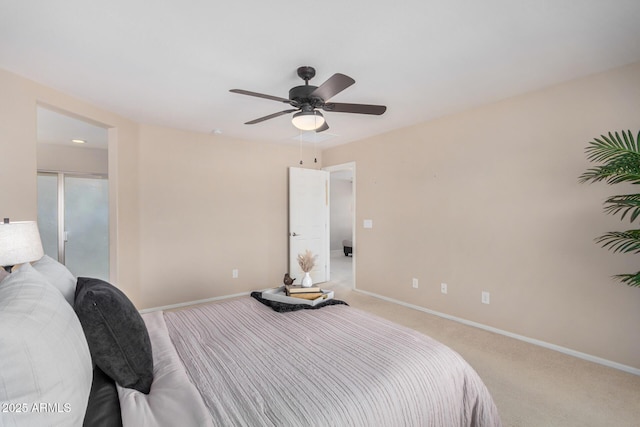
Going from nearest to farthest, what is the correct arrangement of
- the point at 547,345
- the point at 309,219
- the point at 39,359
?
the point at 39,359 < the point at 547,345 < the point at 309,219

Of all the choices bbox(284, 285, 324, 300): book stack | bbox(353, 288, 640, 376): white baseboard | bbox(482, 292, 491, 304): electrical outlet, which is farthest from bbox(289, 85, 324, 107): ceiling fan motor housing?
bbox(353, 288, 640, 376): white baseboard

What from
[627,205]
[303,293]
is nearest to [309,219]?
[303,293]

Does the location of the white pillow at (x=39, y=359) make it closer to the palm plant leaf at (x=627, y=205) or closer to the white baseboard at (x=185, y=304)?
the palm plant leaf at (x=627, y=205)

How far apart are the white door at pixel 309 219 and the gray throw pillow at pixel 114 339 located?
376 cm

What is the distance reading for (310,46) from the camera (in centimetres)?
204

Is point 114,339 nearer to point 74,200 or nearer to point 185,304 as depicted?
point 185,304

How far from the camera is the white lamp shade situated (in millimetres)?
1637

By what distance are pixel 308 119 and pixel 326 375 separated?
5.78 ft

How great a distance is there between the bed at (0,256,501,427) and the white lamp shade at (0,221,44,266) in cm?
60

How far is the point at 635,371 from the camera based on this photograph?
235cm

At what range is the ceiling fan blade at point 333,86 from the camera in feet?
6.00

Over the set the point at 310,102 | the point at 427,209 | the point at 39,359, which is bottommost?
the point at 39,359

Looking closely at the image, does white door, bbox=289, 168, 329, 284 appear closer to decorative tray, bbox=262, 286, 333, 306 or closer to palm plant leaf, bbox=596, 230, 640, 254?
decorative tray, bbox=262, 286, 333, 306

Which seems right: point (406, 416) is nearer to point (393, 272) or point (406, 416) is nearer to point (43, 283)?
A: point (43, 283)
